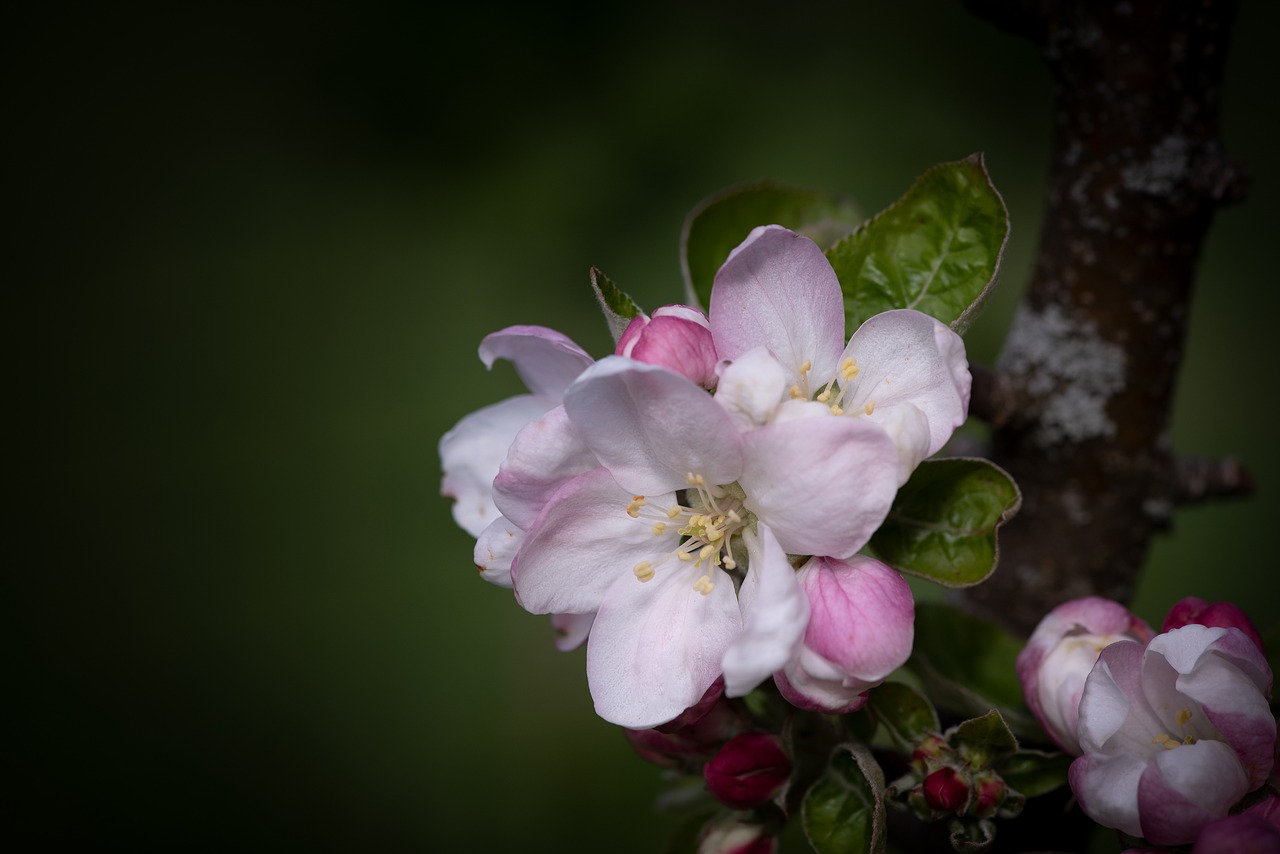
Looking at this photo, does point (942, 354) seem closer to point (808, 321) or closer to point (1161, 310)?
point (808, 321)

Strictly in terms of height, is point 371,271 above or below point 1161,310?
above

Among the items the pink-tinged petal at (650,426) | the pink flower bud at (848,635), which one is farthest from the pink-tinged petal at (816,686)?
the pink-tinged petal at (650,426)

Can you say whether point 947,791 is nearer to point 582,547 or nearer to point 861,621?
point 861,621

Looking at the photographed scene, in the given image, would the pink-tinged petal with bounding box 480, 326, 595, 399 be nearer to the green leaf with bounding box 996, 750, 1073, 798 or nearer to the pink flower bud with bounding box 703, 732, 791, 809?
the pink flower bud with bounding box 703, 732, 791, 809

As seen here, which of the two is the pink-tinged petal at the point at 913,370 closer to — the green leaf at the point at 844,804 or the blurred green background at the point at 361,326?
the green leaf at the point at 844,804

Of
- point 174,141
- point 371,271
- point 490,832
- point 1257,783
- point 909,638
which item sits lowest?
point 490,832

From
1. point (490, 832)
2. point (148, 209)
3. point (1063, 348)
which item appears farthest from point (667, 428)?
point (148, 209)
